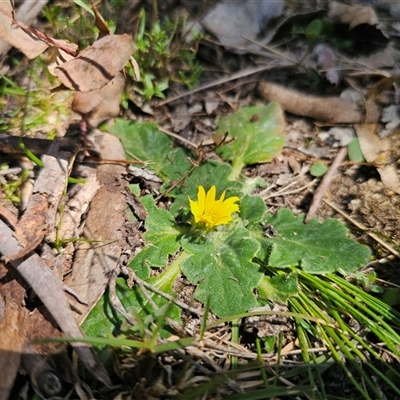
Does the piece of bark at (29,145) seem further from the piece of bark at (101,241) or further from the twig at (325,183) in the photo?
the twig at (325,183)

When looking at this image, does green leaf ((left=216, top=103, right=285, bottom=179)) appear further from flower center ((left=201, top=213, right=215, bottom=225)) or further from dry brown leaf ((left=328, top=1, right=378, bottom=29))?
dry brown leaf ((left=328, top=1, right=378, bottom=29))

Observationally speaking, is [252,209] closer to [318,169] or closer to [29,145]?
[318,169]

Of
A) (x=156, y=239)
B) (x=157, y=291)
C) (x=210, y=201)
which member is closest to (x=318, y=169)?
(x=210, y=201)

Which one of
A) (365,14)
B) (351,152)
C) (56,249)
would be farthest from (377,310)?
(365,14)

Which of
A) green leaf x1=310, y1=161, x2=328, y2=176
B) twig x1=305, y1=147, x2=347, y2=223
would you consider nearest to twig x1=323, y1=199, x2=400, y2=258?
twig x1=305, y1=147, x2=347, y2=223

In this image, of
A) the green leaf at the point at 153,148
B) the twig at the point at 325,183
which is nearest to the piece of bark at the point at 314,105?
the twig at the point at 325,183

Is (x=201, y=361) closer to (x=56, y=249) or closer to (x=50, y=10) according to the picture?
(x=56, y=249)
